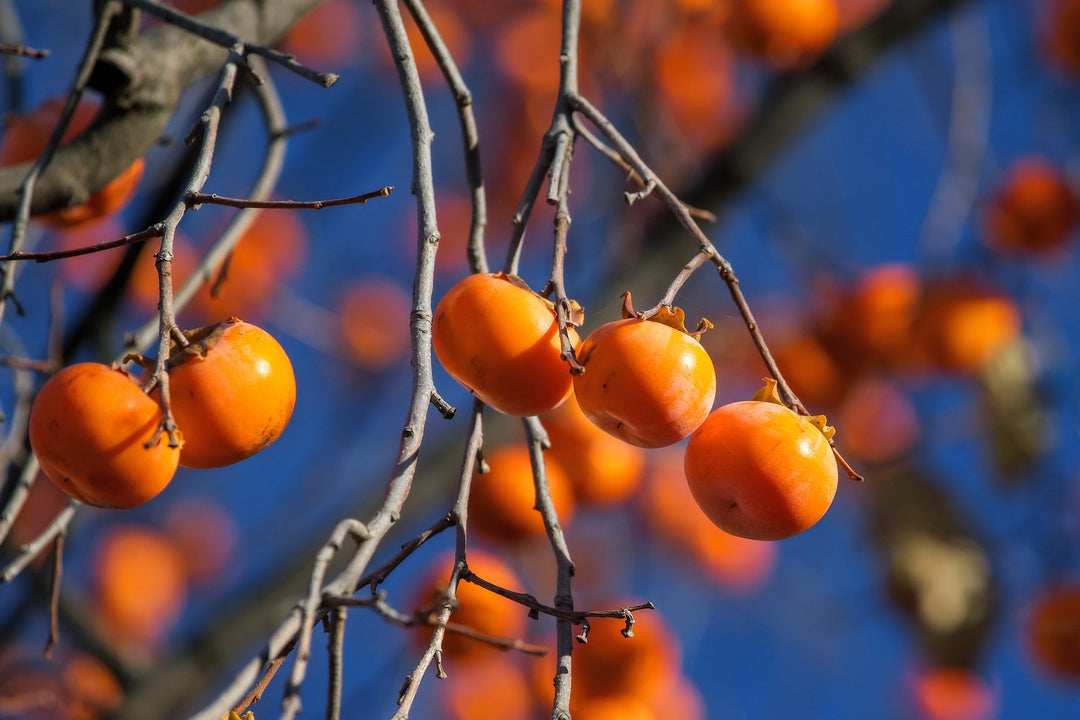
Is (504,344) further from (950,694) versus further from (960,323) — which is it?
(950,694)

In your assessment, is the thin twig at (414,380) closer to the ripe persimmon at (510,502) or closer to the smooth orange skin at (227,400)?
the smooth orange skin at (227,400)

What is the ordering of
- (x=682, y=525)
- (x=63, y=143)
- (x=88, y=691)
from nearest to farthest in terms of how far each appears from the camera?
(x=63, y=143) < (x=88, y=691) < (x=682, y=525)

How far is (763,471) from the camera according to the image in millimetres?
1046

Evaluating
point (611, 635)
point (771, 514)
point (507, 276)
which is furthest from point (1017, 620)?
point (507, 276)

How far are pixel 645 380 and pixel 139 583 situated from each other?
178 inches

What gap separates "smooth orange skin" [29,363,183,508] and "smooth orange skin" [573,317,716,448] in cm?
41

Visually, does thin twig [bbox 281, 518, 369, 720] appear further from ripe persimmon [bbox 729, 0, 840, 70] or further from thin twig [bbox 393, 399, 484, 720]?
ripe persimmon [bbox 729, 0, 840, 70]

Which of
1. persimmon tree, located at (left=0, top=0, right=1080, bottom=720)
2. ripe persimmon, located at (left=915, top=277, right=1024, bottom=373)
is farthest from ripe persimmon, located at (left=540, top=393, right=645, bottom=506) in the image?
ripe persimmon, located at (left=915, top=277, right=1024, bottom=373)

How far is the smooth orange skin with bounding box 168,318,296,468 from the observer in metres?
0.98

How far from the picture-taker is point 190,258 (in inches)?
176

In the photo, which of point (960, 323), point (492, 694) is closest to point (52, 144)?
point (960, 323)

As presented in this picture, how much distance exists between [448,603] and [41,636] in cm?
399

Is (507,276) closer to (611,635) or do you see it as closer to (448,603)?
(448,603)

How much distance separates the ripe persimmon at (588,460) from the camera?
1.98 meters
